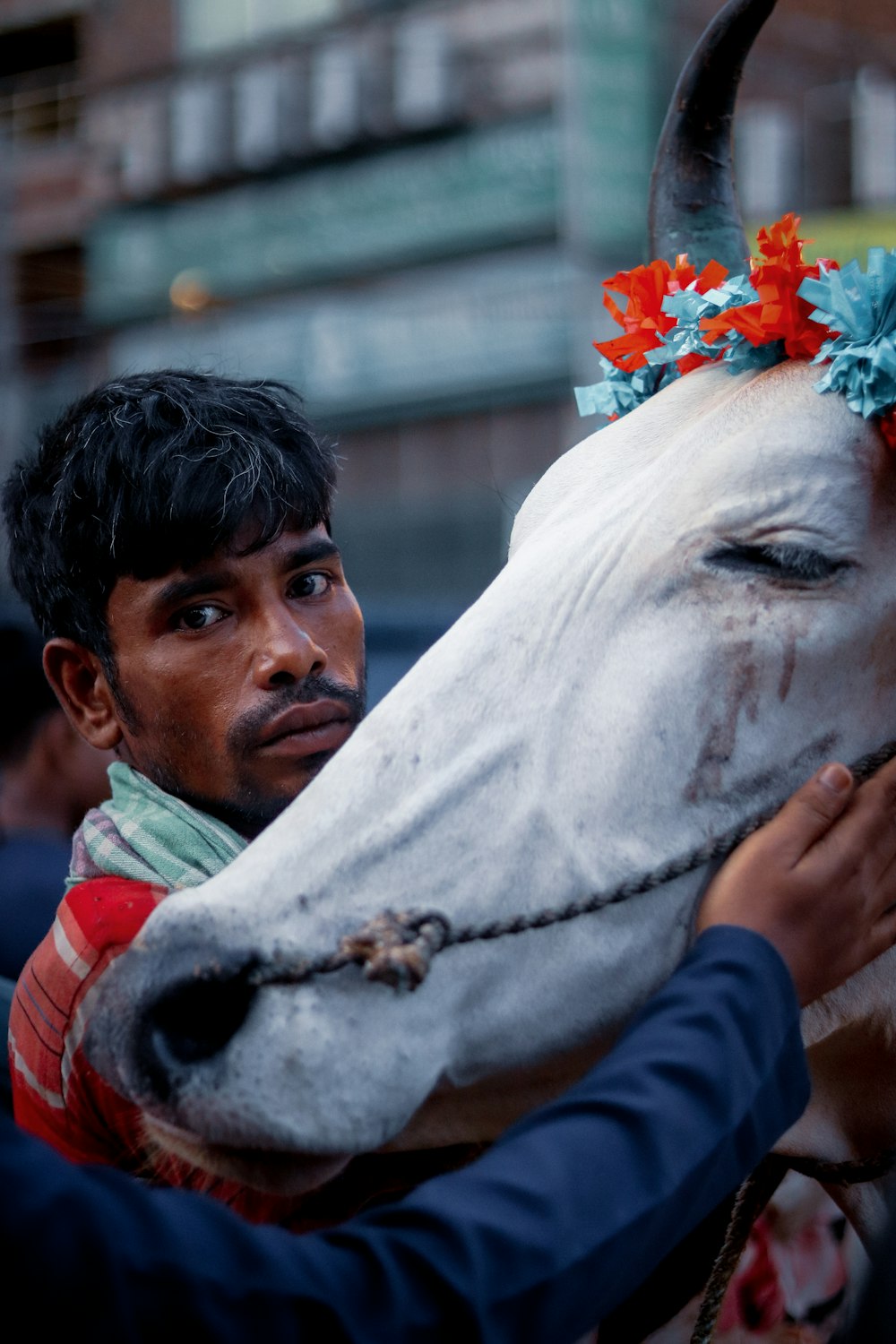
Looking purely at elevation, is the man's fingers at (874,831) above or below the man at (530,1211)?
above

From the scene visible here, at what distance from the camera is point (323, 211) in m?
12.8

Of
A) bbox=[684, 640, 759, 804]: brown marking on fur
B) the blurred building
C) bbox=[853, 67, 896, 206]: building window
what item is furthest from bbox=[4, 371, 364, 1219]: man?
bbox=[853, 67, 896, 206]: building window

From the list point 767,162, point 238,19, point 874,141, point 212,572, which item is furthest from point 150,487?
point 238,19

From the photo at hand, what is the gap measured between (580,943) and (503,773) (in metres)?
0.18

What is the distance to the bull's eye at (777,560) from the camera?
162 cm

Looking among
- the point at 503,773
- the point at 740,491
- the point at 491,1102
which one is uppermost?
the point at 740,491

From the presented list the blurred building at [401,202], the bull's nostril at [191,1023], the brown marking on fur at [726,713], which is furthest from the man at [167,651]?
the blurred building at [401,202]

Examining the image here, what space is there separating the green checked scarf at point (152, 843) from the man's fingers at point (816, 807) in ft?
2.37

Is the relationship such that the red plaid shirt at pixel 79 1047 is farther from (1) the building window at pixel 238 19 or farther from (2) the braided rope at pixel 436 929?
(1) the building window at pixel 238 19

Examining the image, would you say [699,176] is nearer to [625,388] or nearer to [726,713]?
[625,388]

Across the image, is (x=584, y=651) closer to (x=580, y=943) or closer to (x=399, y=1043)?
(x=580, y=943)

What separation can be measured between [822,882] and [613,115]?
994 cm

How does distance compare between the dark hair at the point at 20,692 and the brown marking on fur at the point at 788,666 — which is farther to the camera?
the dark hair at the point at 20,692

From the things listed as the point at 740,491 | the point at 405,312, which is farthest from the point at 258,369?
the point at 740,491
